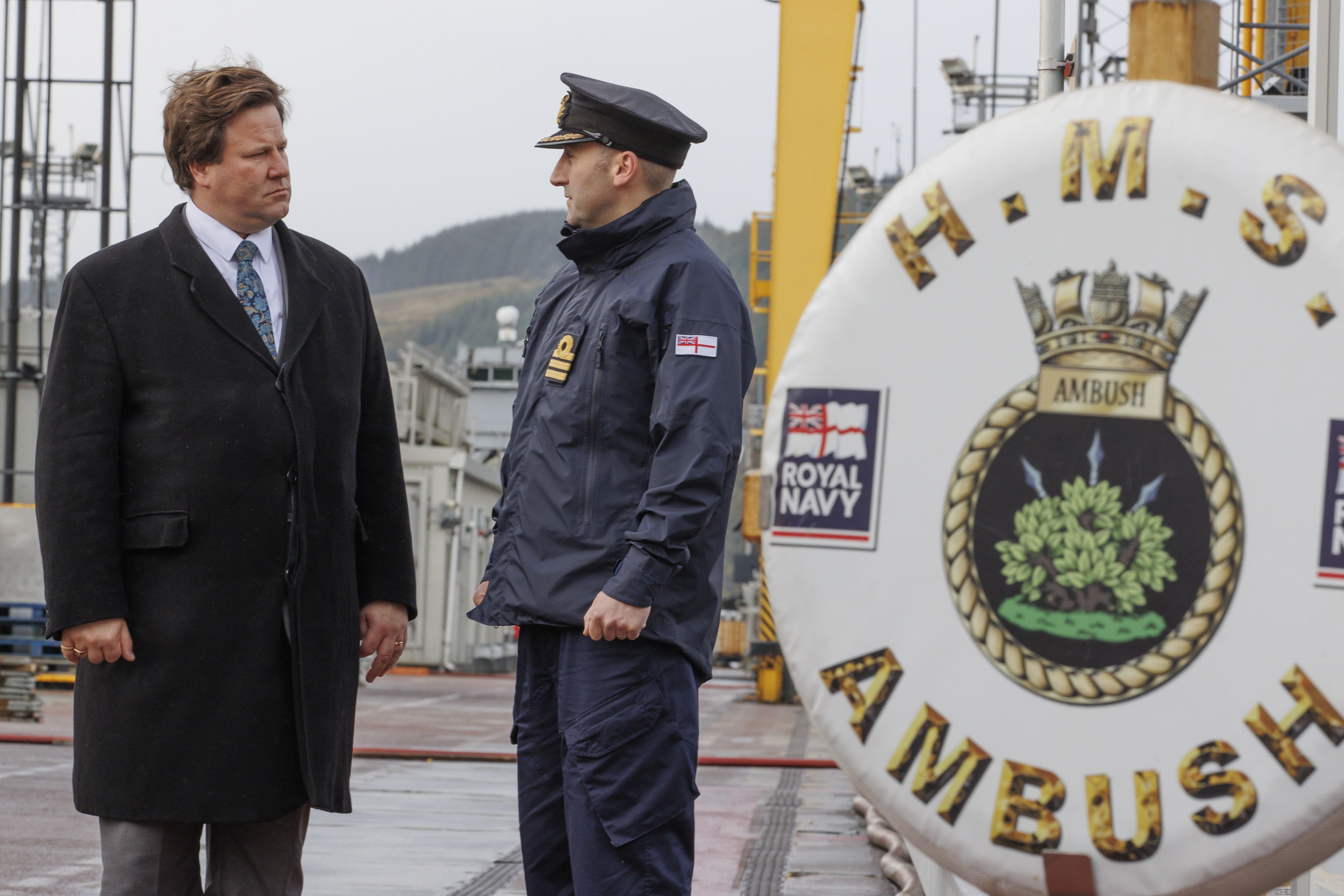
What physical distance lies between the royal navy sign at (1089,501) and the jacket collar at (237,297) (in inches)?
44.0

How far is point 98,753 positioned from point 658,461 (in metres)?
1.02

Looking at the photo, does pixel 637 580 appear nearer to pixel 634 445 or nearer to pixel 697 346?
pixel 634 445

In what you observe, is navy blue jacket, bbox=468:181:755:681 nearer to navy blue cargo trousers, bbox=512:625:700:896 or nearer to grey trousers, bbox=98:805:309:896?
navy blue cargo trousers, bbox=512:625:700:896

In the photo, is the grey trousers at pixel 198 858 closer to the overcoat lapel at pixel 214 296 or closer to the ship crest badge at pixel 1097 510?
the overcoat lapel at pixel 214 296

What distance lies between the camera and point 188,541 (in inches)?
97.0

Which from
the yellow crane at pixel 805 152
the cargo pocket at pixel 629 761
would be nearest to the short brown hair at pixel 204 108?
the cargo pocket at pixel 629 761

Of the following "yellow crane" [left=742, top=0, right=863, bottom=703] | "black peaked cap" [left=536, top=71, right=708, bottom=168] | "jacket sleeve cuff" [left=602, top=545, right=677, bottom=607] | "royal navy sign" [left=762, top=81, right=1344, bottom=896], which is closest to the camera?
"royal navy sign" [left=762, top=81, right=1344, bottom=896]

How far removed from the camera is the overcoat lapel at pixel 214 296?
252 centimetres

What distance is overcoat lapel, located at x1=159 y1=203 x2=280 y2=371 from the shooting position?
2516 millimetres

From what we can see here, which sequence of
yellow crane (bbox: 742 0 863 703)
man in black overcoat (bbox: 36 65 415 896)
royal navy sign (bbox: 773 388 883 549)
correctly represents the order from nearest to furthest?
royal navy sign (bbox: 773 388 883 549) → man in black overcoat (bbox: 36 65 415 896) → yellow crane (bbox: 742 0 863 703)

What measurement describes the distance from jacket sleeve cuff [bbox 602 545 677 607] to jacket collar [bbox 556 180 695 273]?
545 mm

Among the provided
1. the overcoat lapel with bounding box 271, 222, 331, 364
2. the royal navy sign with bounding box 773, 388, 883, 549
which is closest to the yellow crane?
the overcoat lapel with bounding box 271, 222, 331, 364

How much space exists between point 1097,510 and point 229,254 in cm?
159

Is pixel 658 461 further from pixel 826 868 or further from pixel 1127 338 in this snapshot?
pixel 826 868
